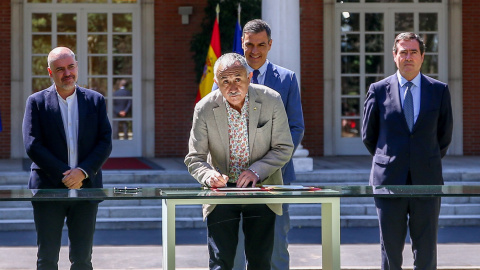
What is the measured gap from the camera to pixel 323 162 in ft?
44.1

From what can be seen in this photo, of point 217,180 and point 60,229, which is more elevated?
point 217,180

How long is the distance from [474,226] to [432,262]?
17.2ft

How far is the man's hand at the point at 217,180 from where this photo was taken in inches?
179

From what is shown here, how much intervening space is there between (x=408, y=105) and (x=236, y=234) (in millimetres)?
1513

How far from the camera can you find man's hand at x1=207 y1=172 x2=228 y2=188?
14.9 feet

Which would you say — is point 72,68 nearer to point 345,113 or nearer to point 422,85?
point 422,85

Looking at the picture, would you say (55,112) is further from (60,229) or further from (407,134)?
(407,134)

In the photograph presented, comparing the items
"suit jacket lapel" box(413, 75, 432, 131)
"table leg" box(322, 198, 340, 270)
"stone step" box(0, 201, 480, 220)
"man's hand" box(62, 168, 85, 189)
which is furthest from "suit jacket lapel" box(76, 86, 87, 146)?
"stone step" box(0, 201, 480, 220)

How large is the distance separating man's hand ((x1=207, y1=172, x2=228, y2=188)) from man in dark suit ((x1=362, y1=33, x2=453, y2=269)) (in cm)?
124

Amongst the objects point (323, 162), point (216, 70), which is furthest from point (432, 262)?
point (323, 162)

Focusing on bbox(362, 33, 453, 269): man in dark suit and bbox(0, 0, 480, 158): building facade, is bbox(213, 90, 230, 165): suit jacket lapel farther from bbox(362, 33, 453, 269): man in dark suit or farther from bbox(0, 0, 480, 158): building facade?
bbox(0, 0, 480, 158): building facade

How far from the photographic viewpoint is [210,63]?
12.5 metres

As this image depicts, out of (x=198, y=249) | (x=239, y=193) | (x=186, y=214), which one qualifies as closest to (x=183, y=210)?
(x=186, y=214)

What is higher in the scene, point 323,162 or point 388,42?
point 388,42
